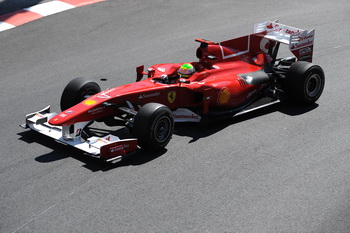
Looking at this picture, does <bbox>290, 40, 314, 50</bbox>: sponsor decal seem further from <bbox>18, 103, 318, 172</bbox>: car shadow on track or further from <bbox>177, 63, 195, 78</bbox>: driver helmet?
<bbox>177, 63, 195, 78</bbox>: driver helmet

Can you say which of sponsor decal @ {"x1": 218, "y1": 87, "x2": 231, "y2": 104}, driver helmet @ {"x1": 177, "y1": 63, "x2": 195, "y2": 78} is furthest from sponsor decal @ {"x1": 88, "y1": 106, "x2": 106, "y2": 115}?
sponsor decal @ {"x1": 218, "y1": 87, "x2": 231, "y2": 104}

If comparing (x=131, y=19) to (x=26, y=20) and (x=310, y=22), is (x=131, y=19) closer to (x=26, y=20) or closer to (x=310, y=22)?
(x=26, y=20)

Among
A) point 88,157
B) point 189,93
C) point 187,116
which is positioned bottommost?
point 88,157

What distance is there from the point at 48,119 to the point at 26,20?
251 inches

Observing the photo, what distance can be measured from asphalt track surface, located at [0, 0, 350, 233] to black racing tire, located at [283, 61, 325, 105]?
232 mm

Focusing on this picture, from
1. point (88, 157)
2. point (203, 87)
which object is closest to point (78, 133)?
point (88, 157)

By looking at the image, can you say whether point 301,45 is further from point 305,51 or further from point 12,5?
point 12,5

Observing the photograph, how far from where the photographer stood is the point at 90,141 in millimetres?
7707

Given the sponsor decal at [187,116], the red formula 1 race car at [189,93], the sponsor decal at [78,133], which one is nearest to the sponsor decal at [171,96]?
the red formula 1 race car at [189,93]

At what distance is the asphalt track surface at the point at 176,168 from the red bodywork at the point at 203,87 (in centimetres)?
44

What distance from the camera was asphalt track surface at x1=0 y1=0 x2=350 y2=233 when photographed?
6.46 m

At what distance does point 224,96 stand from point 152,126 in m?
1.75

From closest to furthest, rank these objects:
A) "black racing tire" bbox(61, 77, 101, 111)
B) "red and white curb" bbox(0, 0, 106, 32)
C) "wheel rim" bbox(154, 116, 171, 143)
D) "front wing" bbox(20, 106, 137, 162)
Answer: "front wing" bbox(20, 106, 137, 162) < "wheel rim" bbox(154, 116, 171, 143) < "black racing tire" bbox(61, 77, 101, 111) < "red and white curb" bbox(0, 0, 106, 32)

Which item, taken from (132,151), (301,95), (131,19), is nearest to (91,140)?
(132,151)
